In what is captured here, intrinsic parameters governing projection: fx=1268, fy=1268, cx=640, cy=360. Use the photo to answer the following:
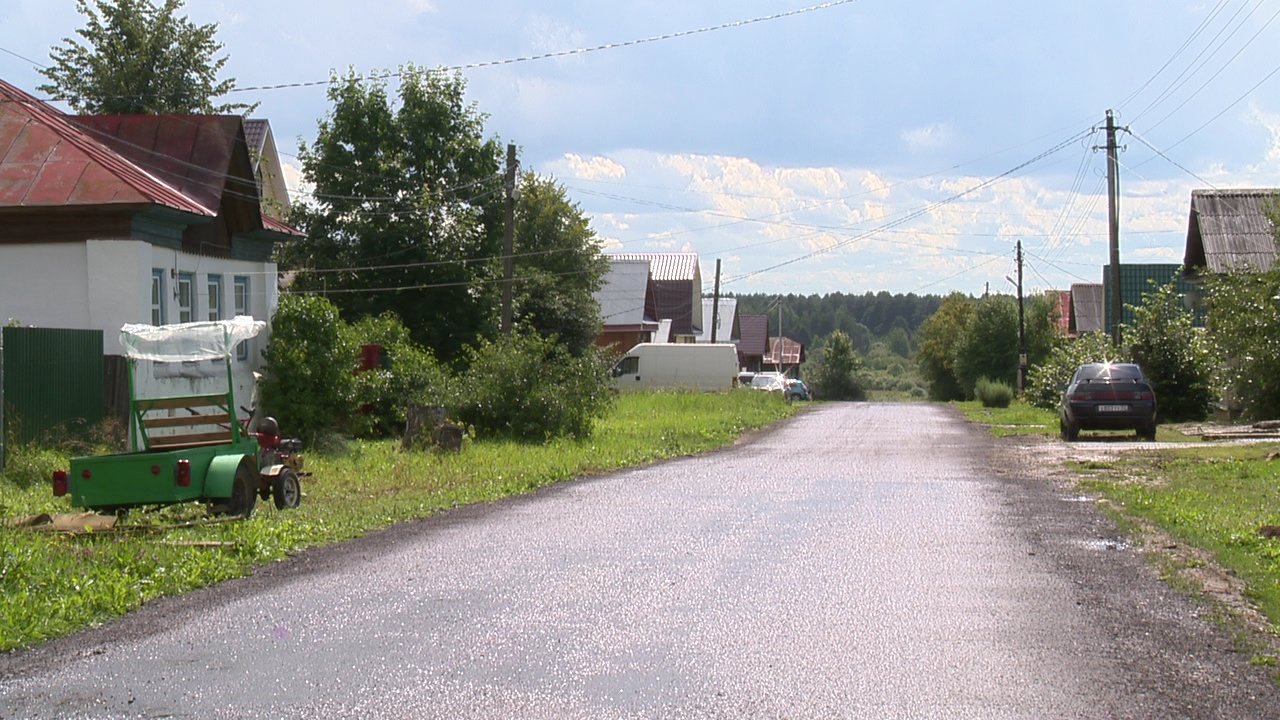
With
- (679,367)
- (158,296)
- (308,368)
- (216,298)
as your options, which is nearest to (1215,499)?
(308,368)

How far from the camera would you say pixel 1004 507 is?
550 inches

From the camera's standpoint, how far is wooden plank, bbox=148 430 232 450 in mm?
13289

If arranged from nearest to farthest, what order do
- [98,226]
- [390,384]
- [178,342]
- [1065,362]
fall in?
[178,342] → [98,226] → [390,384] → [1065,362]

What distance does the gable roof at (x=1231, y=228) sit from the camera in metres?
34.7

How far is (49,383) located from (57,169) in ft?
14.3

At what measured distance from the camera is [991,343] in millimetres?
70062

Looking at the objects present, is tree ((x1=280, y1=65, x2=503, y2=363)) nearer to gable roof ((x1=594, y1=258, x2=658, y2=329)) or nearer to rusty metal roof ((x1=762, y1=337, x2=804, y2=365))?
gable roof ((x1=594, y1=258, x2=658, y2=329))

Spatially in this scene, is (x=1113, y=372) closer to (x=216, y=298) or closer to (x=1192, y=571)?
(x=1192, y=571)

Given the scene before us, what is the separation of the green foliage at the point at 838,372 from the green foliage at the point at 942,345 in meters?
7.55

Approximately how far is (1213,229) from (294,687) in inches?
1390

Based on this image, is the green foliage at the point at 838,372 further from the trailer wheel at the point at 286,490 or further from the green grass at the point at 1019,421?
the trailer wheel at the point at 286,490

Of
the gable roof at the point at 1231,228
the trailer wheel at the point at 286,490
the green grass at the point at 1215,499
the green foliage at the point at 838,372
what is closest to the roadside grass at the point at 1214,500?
the green grass at the point at 1215,499

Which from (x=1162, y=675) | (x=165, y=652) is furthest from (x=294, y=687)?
(x=1162, y=675)

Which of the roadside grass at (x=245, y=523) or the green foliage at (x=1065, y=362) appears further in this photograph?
the green foliage at (x=1065, y=362)
